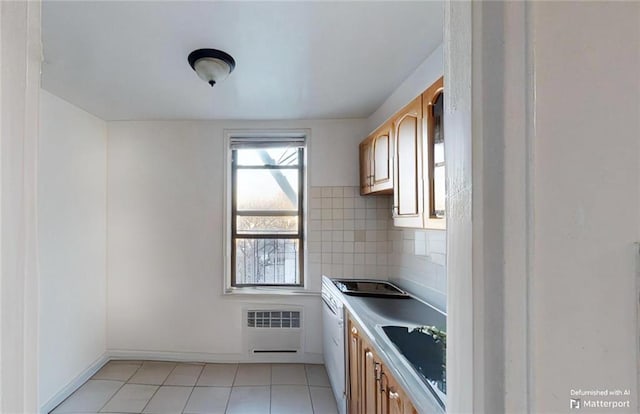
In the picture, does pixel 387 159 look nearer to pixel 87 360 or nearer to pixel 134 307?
pixel 134 307

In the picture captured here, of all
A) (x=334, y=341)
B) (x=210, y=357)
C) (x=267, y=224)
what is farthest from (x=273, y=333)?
(x=267, y=224)

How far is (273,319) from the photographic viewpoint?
3260mm

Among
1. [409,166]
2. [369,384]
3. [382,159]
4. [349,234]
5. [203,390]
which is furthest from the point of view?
[349,234]

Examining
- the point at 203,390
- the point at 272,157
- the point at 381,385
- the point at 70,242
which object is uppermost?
the point at 272,157

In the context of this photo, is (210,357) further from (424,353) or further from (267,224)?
(424,353)

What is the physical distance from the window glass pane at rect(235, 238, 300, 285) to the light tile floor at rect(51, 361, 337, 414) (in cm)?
84

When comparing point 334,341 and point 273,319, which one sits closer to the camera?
point 334,341

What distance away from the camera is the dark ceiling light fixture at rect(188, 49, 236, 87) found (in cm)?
185

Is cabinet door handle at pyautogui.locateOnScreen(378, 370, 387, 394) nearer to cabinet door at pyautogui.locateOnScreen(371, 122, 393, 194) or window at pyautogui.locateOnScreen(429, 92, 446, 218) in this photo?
window at pyautogui.locateOnScreen(429, 92, 446, 218)

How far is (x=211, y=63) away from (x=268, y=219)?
1.81 metres

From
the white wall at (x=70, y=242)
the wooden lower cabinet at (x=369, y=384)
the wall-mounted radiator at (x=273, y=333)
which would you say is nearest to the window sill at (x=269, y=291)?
the wall-mounted radiator at (x=273, y=333)

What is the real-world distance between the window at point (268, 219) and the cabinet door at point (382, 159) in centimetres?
102

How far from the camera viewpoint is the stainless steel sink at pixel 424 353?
3.59ft

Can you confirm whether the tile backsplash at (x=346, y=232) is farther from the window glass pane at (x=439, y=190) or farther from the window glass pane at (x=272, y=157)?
the window glass pane at (x=439, y=190)
